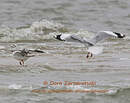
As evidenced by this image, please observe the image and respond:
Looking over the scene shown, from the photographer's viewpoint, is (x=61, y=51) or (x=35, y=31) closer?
(x=61, y=51)

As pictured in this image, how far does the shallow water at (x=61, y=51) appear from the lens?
5734 millimetres

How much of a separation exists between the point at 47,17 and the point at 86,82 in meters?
9.31

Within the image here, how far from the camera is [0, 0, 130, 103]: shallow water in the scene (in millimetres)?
5734

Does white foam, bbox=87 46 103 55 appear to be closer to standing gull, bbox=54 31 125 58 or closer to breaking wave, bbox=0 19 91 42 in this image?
standing gull, bbox=54 31 125 58

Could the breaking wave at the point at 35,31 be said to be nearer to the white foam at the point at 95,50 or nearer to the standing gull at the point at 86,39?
the standing gull at the point at 86,39

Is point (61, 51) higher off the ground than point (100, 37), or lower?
lower

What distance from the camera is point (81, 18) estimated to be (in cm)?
1514

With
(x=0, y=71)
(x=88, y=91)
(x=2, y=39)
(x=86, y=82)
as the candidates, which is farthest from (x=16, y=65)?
(x=2, y=39)

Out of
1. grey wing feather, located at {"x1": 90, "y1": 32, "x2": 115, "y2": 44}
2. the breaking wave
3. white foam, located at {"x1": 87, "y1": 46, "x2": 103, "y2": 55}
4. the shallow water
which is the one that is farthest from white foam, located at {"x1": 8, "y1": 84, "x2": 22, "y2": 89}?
the breaking wave

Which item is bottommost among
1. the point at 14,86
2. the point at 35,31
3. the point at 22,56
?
the point at 14,86

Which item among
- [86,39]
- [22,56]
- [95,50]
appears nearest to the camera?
[95,50]

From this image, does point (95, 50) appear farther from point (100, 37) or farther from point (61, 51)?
point (61, 51)

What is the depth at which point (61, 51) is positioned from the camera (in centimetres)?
945

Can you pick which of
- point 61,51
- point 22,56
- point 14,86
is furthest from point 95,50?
point 61,51
